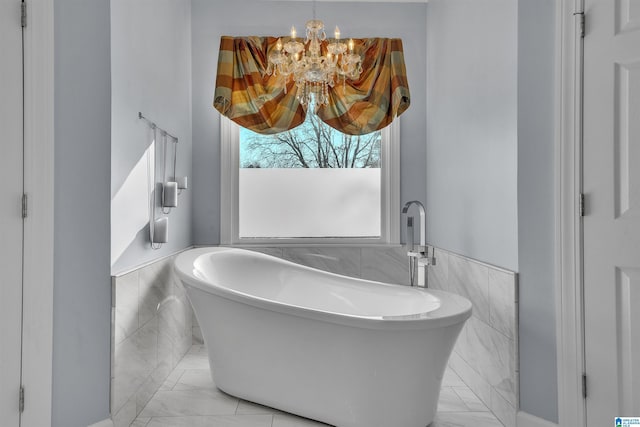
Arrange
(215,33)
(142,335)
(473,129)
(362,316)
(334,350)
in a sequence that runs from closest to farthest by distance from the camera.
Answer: (362,316), (334,350), (142,335), (473,129), (215,33)

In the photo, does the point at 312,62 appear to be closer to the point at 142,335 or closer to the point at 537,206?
the point at 537,206

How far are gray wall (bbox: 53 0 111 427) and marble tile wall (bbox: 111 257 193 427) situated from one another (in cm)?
5

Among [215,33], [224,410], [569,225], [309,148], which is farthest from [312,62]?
[224,410]

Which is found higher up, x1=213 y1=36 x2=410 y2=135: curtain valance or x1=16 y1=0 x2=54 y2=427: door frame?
x1=213 y1=36 x2=410 y2=135: curtain valance

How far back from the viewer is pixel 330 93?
3.17 m

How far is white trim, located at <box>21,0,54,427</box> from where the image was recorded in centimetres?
167

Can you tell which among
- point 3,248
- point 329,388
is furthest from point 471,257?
point 3,248

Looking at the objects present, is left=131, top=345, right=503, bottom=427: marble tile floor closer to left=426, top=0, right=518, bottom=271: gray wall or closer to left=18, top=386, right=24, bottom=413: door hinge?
left=18, top=386, right=24, bottom=413: door hinge

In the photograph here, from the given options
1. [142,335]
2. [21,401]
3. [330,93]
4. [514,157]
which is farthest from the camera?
[330,93]

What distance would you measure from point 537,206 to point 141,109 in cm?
196

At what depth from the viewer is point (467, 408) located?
2230 millimetres

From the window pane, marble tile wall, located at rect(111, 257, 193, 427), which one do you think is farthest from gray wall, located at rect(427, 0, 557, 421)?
marble tile wall, located at rect(111, 257, 193, 427)

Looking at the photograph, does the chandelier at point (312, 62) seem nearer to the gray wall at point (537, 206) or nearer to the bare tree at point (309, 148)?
the bare tree at point (309, 148)

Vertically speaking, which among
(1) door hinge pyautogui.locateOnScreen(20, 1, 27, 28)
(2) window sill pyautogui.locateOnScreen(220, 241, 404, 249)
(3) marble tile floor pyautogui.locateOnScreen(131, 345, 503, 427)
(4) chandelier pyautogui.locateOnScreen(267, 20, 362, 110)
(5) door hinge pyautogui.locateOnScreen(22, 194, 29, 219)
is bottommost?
(3) marble tile floor pyautogui.locateOnScreen(131, 345, 503, 427)
